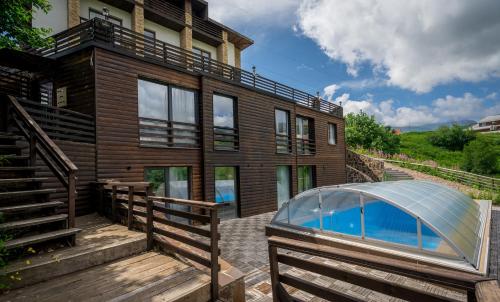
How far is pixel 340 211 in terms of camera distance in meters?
7.34

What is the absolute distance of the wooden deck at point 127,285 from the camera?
9.30 feet

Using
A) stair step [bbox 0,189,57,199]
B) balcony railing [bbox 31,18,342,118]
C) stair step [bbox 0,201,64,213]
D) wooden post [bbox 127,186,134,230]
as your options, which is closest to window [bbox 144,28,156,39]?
balcony railing [bbox 31,18,342,118]

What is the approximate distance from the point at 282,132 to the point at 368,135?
69.7 feet

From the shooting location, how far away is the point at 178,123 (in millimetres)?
8797

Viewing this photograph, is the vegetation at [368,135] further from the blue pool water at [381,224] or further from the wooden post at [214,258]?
the wooden post at [214,258]

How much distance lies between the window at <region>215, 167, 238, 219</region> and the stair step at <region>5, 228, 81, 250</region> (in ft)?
20.4

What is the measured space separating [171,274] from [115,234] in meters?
1.78

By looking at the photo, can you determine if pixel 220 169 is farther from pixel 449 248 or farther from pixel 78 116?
pixel 449 248

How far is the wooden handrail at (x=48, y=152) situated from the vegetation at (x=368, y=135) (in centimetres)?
2924

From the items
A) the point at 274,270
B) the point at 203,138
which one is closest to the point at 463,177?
the point at 203,138

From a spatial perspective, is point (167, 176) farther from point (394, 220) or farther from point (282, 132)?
point (282, 132)

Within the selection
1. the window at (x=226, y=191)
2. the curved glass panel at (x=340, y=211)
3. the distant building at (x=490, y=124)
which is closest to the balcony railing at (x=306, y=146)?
the window at (x=226, y=191)

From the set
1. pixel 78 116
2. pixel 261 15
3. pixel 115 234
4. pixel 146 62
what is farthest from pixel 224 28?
pixel 115 234

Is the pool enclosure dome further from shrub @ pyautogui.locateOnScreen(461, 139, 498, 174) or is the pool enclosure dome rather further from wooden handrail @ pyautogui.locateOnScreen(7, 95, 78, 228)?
shrub @ pyautogui.locateOnScreen(461, 139, 498, 174)
